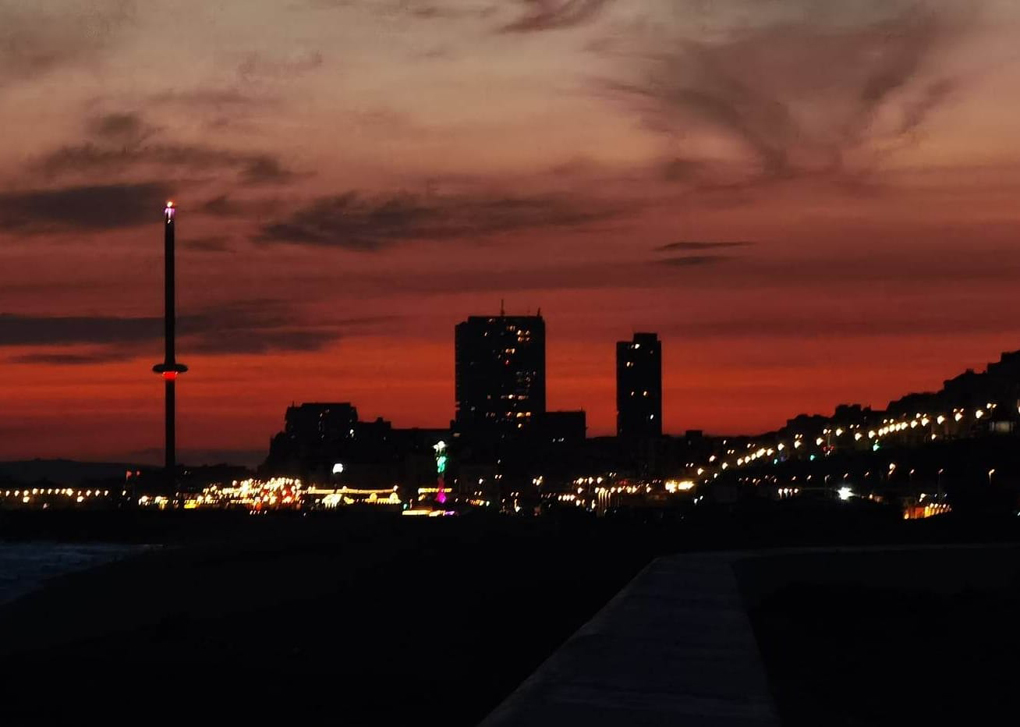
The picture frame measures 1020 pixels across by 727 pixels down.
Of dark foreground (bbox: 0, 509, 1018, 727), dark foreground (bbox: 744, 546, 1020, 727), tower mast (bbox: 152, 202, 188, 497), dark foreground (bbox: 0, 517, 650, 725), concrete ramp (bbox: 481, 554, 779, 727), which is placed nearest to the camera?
concrete ramp (bbox: 481, 554, 779, 727)

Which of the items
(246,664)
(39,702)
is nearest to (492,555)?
(246,664)

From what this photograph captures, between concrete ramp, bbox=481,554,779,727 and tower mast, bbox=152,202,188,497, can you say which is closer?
concrete ramp, bbox=481,554,779,727

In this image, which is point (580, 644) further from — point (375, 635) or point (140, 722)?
point (375, 635)

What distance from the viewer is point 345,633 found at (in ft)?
68.4

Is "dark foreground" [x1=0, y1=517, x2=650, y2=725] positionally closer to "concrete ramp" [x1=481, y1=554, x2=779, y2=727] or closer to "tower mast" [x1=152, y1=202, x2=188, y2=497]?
"concrete ramp" [x1=481, y1=554, x2=779, y2=727]

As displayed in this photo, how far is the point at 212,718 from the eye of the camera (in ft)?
42.8

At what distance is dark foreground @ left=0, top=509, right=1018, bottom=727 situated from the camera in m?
14.0

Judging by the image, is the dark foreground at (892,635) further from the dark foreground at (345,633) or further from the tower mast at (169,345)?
the tower mast at (169,345)

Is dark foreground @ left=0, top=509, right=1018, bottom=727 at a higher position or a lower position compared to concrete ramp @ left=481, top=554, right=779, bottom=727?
lower

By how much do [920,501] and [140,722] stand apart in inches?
3316

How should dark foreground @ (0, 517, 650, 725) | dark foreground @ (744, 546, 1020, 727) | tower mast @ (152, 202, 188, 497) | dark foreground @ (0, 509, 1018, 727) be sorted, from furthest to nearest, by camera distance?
tower mast @ (152, 202, 188, 497), dark foreground @ (744, 546, 1020, 727), dark foreground @ (0, 509, 1018, 727), dark foreground @ (0, 517, 650, 725)

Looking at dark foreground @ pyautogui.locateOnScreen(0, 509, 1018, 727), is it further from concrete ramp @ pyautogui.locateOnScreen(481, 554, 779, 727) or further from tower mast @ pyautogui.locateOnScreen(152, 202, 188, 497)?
tower mast @ pyautogui.locateOnScreen(152, 202, 188, 497)

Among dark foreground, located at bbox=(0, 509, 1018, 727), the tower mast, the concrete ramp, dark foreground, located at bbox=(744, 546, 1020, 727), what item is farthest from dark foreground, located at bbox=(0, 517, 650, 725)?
the tower mast

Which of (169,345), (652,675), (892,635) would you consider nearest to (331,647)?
(892,635)
